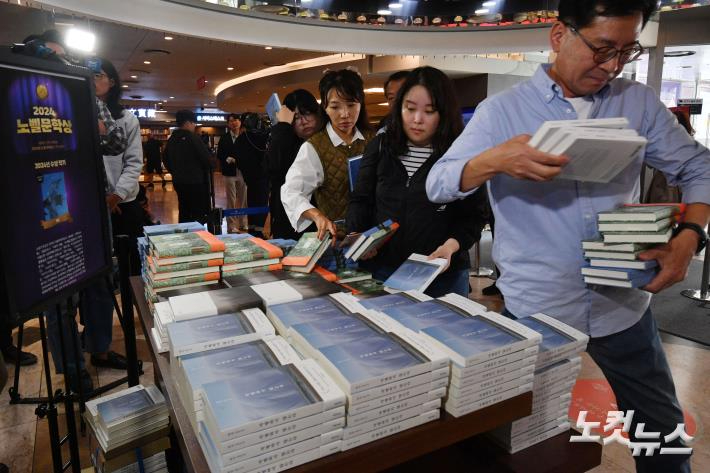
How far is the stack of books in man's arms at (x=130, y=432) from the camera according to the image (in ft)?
5.19

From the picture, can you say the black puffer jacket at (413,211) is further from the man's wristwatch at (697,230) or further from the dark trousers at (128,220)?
the dark trousers at (128,220)

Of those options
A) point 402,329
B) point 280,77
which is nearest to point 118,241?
point 402,329

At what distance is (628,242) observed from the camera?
127cm

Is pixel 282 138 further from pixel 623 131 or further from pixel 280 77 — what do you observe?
pixel 280 77

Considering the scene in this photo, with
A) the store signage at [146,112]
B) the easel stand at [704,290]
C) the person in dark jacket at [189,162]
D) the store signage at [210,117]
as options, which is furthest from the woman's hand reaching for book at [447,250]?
the store signage at [210,117]

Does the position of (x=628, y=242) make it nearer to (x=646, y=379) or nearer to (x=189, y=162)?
(x=646, y=379)

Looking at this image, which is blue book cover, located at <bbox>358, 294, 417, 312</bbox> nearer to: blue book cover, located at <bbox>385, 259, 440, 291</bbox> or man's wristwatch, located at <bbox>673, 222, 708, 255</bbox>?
blue book cover, located at <bbox>385, 259, 440, 291</bbox>

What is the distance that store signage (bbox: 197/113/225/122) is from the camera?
1135 inches

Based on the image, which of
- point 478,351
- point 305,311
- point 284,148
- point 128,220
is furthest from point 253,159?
point 478,351

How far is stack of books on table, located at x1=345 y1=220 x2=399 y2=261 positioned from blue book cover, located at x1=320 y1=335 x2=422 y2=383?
83 centimetres

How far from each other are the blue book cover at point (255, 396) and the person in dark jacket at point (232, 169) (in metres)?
6.51

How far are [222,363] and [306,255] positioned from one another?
0.98 m

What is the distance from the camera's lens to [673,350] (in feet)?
11.7

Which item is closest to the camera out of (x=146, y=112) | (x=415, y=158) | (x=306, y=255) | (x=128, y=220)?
(x=306, y=255)
